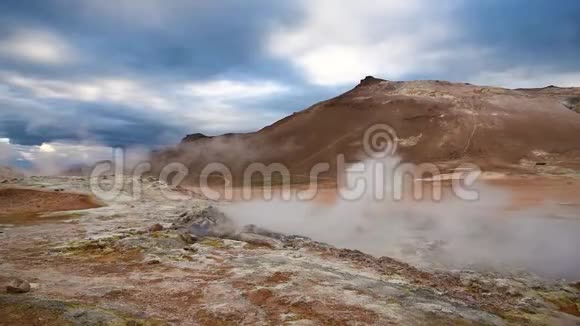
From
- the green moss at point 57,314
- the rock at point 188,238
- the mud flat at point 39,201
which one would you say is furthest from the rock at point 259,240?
the mud flat at point 39,201

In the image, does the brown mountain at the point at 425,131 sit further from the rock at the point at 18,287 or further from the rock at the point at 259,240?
the rock at the point at 18,287

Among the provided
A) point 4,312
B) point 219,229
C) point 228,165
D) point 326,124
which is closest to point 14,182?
point 219,229

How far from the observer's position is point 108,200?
2192 centimetres

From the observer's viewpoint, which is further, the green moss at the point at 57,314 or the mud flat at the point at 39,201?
the mud flat at the point at 39,201

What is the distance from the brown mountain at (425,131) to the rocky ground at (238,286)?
3410 centimetres

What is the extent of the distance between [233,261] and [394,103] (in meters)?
49.8

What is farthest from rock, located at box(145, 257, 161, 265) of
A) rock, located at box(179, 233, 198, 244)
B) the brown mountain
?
the brown mountain

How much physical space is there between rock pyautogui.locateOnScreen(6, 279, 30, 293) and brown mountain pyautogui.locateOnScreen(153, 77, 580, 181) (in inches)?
1527

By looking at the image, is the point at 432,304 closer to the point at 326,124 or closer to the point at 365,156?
the point at 365,156

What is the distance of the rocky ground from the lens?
6.14m

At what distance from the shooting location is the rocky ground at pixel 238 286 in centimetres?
614

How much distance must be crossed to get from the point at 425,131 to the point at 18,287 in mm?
46923

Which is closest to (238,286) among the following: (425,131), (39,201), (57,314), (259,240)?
(57,314)

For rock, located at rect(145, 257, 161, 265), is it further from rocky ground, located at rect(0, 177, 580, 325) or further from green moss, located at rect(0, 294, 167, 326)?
green moss, located at rect(0, 294, 167, 326)
